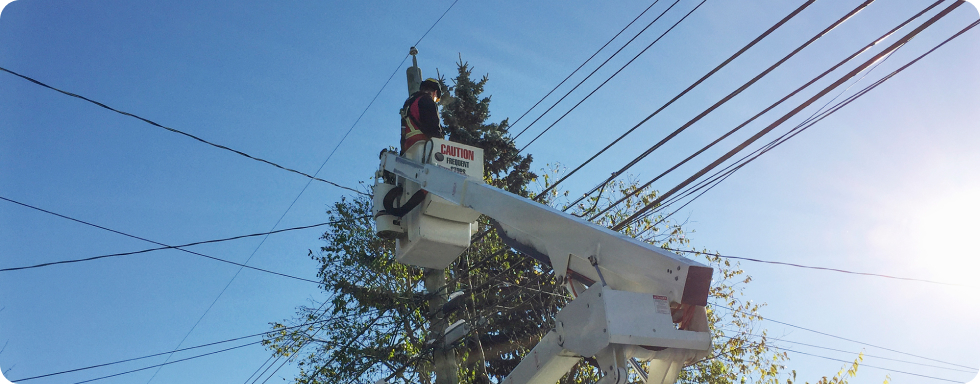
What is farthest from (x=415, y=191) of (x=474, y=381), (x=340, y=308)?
(x=474, y=381)

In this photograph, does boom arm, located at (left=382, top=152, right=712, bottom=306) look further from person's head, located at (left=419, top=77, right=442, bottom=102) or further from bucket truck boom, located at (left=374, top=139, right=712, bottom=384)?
person's head, located at (left=419, top=77, right=442, bottom=102)

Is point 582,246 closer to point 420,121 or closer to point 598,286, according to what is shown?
point 598,286

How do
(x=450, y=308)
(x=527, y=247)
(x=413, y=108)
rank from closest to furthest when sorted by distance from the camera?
(x=527, y=247), (x=413, y=108), (x=450, y=308)

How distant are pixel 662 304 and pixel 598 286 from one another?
0.36 meters

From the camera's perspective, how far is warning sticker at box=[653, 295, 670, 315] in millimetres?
3992

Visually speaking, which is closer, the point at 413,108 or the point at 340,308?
the point at 413,108

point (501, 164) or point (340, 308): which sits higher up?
point (501, 164)

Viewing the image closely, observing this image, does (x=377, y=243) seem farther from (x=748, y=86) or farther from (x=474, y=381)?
(x=748, y=86)

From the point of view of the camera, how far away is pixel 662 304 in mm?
3998

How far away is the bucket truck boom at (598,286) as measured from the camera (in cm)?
394

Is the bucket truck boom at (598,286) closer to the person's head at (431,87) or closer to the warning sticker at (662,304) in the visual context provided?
the warning sticker at (662,304)

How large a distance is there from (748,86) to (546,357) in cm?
258

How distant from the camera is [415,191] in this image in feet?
22.9

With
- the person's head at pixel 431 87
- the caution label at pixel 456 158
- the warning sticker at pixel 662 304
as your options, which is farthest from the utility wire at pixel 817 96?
the person's head at pixel 431 87
